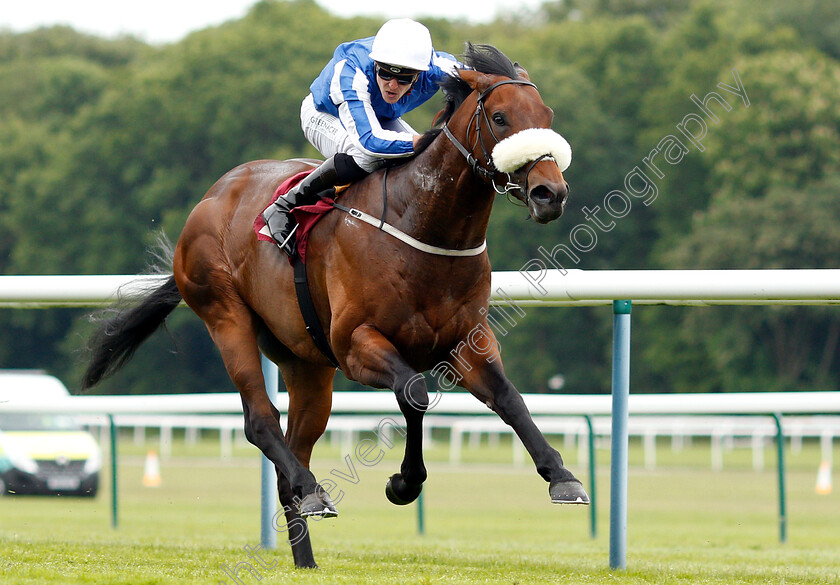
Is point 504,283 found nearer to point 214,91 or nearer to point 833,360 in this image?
point 833,360

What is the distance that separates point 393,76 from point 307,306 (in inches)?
39.1

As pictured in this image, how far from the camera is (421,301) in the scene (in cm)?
445

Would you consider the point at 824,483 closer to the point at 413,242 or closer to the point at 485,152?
the point at 413,242

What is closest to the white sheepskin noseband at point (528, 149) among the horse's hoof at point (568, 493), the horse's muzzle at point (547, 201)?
the horse's muzzle at point (547, 201)

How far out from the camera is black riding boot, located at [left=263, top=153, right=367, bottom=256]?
4852 mm

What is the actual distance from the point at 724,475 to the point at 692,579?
48.2 ft

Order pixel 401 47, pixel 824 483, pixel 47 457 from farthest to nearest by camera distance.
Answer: pixel 824 483 < pixel 47 457 < pixel 401 47

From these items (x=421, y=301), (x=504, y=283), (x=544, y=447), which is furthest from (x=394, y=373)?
(x=504, y=283)

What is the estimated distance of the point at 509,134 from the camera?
4.23 m

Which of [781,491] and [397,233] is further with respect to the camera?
[781,491]

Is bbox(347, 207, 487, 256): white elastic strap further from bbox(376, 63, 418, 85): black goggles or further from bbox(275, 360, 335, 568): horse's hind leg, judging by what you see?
bbox(275, 360, 335, 568): horse's hind leg

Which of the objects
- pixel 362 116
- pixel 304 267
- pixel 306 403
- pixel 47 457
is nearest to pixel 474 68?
pixel 362 116

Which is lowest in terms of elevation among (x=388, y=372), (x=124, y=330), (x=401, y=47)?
(x=388, y=372)

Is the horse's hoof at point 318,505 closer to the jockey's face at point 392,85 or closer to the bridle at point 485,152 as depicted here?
the bridle at point 485,152
